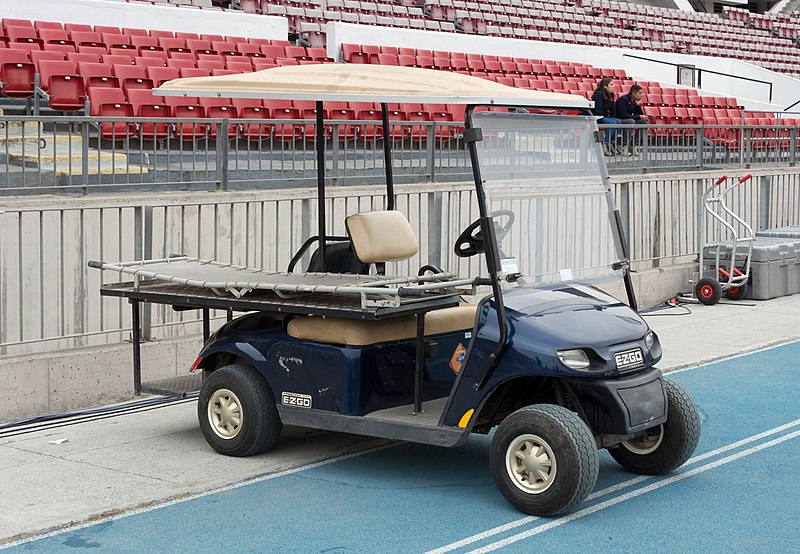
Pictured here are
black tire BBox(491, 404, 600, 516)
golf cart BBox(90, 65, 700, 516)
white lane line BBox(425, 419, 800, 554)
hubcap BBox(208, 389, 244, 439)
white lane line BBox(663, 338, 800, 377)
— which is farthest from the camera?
white lane line BBox(663, 338, 800, 377)

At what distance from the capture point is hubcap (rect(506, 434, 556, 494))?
5800mm

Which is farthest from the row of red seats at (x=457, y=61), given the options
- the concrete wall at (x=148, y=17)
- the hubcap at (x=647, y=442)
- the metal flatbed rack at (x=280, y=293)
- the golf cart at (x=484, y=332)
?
the hubcap at (x=647, y=442)

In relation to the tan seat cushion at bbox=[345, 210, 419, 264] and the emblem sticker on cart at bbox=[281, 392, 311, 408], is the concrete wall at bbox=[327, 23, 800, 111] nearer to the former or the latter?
the tan seat cushion at bbox=[345, 210, 419, 264]

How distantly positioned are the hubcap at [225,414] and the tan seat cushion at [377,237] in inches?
46.0

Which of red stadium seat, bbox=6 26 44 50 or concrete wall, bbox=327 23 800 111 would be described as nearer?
red stadium seat, bbox=6 26 44 50

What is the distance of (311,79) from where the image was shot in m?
6.93

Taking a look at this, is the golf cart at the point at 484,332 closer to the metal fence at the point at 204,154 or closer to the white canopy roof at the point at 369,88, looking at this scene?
the white canopy roof at the point at 369,88

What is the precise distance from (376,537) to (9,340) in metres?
3.79

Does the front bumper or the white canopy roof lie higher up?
the white canopy roof

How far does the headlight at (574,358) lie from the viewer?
19.3 feet

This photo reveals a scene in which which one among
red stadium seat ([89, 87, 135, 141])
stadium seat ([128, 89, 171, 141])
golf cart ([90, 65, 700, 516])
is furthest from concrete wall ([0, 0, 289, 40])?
golf cart ([90, 65, 700, 516])

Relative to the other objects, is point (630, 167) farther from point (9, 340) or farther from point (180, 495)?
point (180, 495)

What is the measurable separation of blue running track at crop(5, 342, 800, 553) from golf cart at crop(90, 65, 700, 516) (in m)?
0.25

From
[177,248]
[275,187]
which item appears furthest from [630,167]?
[177,248]
